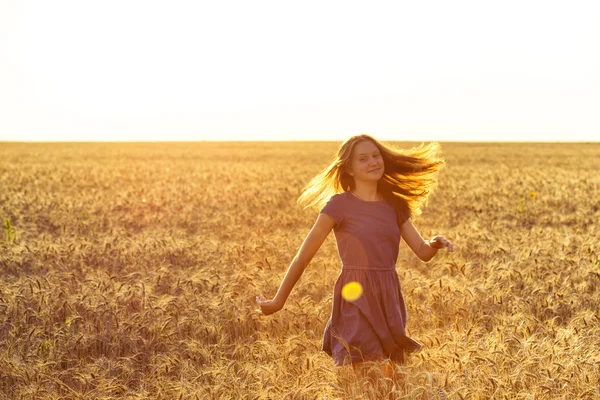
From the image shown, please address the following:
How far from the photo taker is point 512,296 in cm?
582

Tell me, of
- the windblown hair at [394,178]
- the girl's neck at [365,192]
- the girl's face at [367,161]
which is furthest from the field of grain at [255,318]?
the girl's face at [367,161]

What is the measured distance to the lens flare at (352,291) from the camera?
4.08 metres

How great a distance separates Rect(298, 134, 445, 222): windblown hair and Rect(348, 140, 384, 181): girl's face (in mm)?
54

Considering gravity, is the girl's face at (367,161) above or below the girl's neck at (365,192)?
above

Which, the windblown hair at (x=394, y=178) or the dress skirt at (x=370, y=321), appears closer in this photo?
the dress skirt at (x=370, y=321)

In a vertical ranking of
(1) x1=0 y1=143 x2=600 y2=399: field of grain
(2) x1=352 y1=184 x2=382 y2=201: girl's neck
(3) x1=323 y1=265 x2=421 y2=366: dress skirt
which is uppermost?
(2) x1=352 y1=184 x2=382 y2=201: girl's neck

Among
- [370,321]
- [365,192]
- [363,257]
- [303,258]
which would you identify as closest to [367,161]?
[365,192]

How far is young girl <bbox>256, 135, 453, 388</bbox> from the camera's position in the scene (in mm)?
4055

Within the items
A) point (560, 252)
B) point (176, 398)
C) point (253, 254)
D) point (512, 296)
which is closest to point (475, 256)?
point (560, 252)

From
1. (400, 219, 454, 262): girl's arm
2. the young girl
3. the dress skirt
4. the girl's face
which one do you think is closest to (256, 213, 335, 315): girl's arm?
the young girl

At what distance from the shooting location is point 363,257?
4.11m

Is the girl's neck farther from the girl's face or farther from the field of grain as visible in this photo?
the field of grain

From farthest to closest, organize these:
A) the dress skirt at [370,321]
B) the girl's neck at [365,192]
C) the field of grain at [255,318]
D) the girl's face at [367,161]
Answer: the girl's neck at [365,192] → the girl's face at [367,161] → the dress skirt at [370,321] → the field of grain at [255,318]

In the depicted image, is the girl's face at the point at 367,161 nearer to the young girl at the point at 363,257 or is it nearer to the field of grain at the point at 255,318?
the young girl at the point at 363,257
